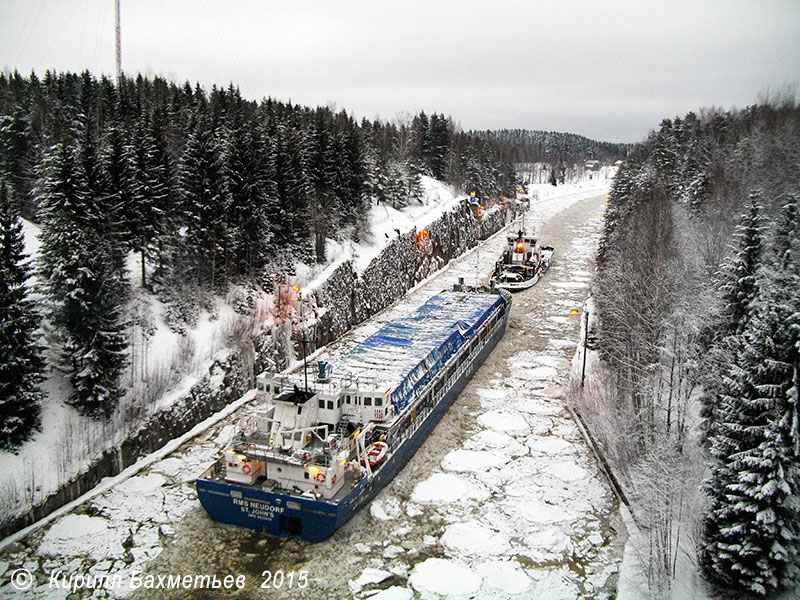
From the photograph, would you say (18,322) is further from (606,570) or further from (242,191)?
(606,570)

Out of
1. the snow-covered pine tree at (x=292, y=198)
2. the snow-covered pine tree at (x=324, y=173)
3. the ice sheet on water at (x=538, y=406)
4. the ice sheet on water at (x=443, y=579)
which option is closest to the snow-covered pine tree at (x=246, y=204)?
the snow-covered pine tree at (x=292, y=198)

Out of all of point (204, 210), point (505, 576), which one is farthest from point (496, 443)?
point (204, 210)

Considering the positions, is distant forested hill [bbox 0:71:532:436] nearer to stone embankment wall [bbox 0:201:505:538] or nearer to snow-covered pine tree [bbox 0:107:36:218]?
snow-covered pine tree [bbox 0:107:36:218]

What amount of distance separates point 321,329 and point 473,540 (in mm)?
22986

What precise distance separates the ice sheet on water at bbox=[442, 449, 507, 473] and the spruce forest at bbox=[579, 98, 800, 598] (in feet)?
16.8

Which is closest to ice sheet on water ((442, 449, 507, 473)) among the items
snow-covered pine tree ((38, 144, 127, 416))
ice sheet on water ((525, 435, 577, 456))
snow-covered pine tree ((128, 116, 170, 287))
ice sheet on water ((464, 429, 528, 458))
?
ice sheet on water ((464, 429, 528, 458))

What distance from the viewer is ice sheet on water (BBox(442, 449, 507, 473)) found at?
25328 millimetres

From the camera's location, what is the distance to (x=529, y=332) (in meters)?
44.7

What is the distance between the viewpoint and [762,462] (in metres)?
14.7

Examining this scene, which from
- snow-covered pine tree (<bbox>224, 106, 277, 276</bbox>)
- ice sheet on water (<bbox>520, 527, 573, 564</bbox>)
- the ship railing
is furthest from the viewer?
snow-covered pine tree (<bbox>224, 106, 277, 276</bbox>)

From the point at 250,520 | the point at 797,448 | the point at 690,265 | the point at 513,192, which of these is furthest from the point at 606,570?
Answer: the point at 513,192

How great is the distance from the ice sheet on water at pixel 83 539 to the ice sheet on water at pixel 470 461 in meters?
12.8

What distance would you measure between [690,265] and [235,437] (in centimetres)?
2363

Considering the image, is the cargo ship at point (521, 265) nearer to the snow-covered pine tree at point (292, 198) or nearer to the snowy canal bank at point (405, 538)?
the snow-covered pine tree at point (292, 198)
